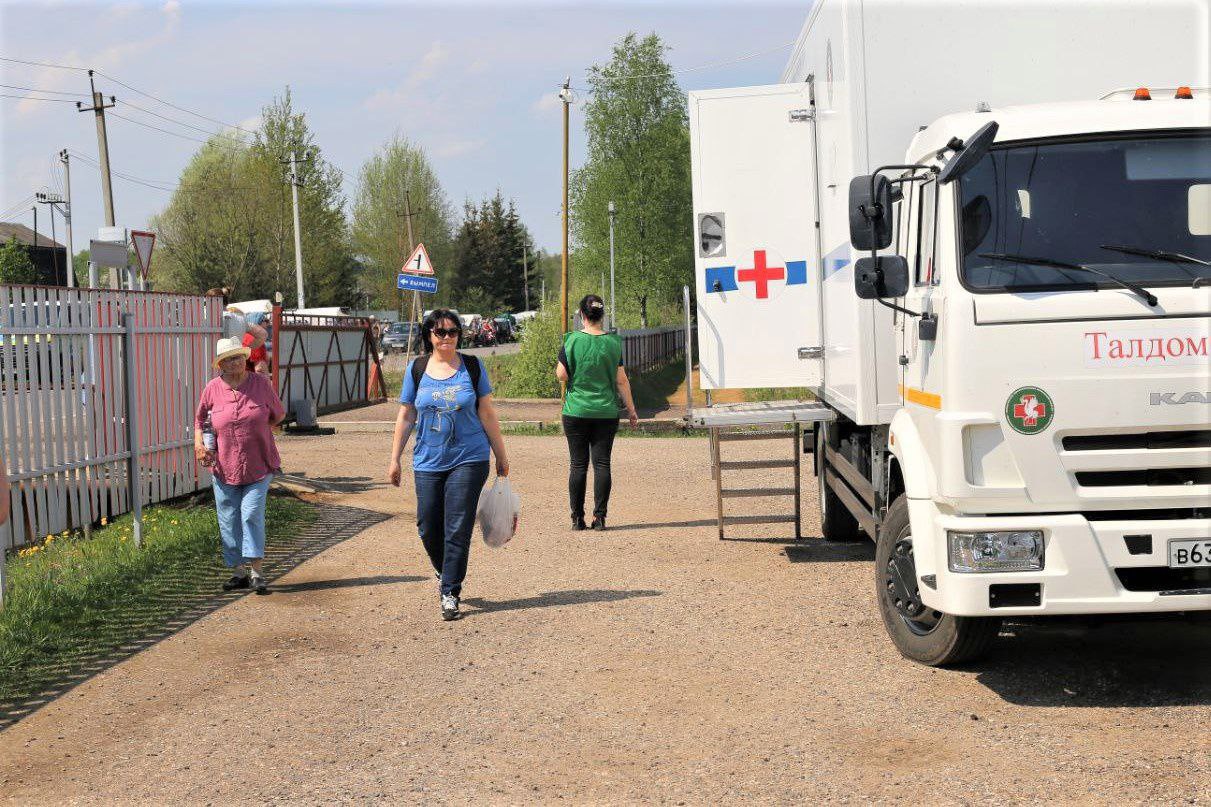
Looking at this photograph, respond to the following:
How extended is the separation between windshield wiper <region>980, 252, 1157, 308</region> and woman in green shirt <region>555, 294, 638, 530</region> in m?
5.88

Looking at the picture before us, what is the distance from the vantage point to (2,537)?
315 inches

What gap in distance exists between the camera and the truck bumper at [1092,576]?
5.46 meters

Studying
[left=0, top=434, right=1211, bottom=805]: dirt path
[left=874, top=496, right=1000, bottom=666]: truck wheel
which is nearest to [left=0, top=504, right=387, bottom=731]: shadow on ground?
[left=0, top=434, right=1211, bottom=805]: dirt path

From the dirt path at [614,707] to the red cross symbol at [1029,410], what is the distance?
49.7 inches

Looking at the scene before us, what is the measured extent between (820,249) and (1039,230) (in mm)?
3579

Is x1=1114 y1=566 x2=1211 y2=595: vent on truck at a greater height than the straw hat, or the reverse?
the straw hat

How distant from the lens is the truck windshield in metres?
5.66

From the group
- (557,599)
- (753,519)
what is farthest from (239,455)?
(753,519)

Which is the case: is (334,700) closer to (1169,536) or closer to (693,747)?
(693,747)

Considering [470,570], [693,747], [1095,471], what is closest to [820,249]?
[470,570]

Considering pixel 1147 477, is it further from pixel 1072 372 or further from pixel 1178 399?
pixel 1072 372

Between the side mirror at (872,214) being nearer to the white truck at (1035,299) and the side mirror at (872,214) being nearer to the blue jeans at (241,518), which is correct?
the white truck at (1035,299)

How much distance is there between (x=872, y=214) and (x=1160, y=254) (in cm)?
124

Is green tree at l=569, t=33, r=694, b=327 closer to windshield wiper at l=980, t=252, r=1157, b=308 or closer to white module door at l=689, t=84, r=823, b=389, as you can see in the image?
white module door at l=689, t=84, r=823, b=389
